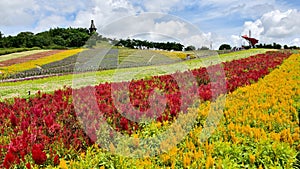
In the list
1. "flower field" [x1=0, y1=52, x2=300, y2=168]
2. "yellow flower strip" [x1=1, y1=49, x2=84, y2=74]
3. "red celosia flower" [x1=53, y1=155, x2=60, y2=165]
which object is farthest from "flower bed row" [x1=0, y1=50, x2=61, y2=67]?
"red celosia flower" [x1=53, y1=155, x2=60, y2=165]

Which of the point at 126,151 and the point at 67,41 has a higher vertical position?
A: the point at 67,41

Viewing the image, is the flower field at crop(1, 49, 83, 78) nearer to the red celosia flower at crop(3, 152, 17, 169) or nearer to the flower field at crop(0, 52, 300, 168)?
the flower field at crop(0, 52, 300, 168)

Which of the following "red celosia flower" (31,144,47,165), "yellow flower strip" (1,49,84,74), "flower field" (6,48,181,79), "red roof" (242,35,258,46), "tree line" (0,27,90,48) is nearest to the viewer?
"red celosia flower" (31,144,47,165)

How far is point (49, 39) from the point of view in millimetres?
56219

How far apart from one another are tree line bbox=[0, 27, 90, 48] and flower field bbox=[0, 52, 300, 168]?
153 ft

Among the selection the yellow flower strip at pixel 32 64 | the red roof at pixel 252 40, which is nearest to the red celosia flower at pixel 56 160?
the yellow flower strip at pixel 32 64

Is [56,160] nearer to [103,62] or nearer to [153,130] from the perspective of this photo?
[153,130]

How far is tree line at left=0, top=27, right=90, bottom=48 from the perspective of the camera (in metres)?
50.1

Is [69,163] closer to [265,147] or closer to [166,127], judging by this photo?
[166,127]

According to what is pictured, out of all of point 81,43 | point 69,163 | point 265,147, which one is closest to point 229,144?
point 265,147

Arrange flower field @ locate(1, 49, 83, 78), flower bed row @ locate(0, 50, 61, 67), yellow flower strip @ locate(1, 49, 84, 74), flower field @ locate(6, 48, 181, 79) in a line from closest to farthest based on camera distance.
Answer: flower field @ locate(6, 48, 181, 79), yellow flower strip @ locate(1, 49, 84, 74), flower field @ locate(1, 49, 83, 78), flower bed row @ locate(0, 50, 61, 67)

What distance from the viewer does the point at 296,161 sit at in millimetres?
3439

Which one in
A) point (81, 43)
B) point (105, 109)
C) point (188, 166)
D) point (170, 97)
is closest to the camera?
point (188, 166)

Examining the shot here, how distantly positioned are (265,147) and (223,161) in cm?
62
